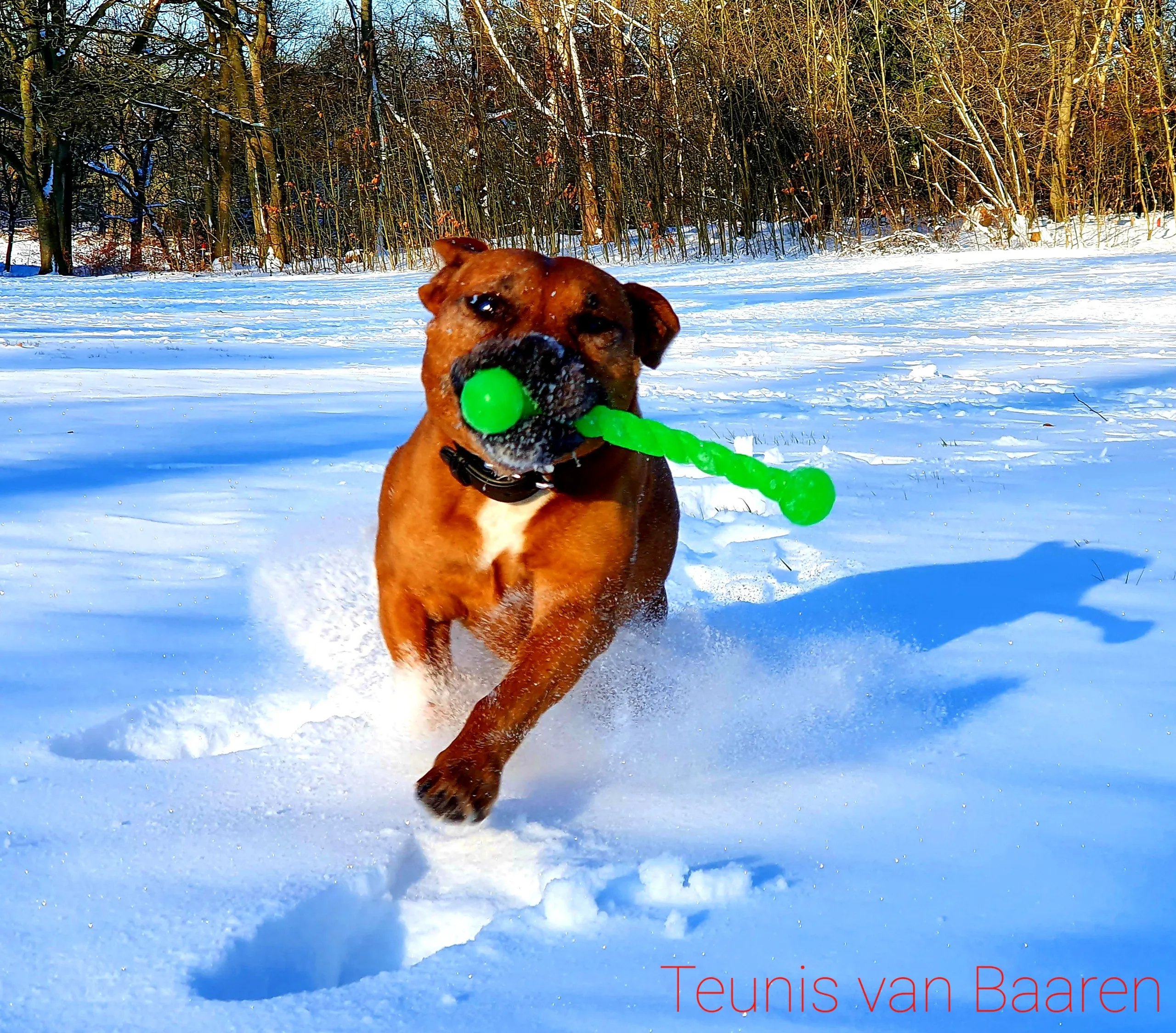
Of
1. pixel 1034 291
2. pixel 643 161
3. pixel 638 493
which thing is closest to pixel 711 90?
pixel 643 161

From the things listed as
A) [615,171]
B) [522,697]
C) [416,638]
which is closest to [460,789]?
[522,697]

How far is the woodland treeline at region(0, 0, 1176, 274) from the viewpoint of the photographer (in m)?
17.3

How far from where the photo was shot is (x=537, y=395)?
2096 mm

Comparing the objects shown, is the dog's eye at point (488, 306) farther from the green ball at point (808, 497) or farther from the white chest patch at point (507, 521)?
the green ball at point (808, 497)

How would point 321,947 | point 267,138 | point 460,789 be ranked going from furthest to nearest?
point 267,138 → point 460,789 → point 321,947

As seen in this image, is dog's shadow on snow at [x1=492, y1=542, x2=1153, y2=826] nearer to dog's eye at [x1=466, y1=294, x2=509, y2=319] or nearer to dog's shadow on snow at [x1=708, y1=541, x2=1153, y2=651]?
dog's shadow on snow at [x1=708, y1=541, x2=1153, y2=651]

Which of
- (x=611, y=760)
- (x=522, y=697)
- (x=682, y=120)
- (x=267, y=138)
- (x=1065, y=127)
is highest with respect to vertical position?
(x=267, y=138)

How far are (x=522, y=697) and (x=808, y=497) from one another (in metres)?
0.67

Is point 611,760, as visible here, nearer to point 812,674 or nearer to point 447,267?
point 812,674

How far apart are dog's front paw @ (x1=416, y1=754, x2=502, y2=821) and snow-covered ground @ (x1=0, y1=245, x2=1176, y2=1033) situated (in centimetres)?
3

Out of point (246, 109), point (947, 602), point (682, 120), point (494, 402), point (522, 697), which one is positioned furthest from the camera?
point (246, 109)

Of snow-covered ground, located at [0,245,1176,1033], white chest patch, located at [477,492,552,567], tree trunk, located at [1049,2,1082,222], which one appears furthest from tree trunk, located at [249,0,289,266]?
white chest patch, located at [477,492,552,567]

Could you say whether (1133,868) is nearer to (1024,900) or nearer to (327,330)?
(1024,900)

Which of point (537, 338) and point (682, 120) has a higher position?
point (682, 120)
